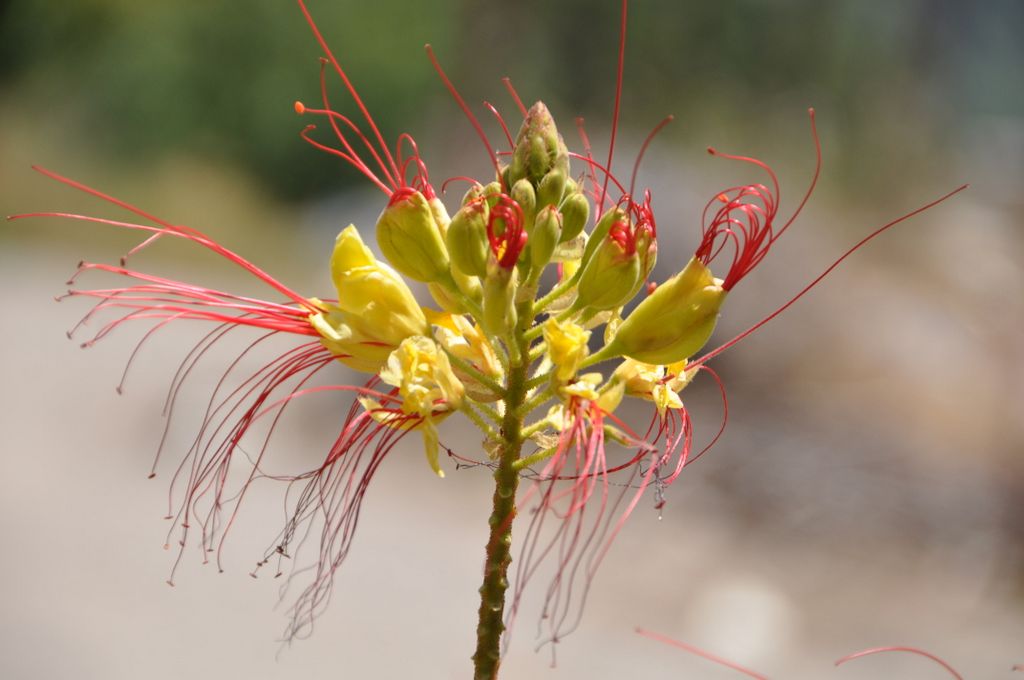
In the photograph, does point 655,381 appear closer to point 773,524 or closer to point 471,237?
point 471,237

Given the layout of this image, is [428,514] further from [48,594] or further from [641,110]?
[641,110]

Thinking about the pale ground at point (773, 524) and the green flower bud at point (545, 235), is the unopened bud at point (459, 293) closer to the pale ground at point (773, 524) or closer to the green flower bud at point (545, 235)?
the green flower bud at point (545, 235)

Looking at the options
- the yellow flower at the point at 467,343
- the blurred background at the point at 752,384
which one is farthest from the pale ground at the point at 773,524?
the yellow flower at the point at 467,343

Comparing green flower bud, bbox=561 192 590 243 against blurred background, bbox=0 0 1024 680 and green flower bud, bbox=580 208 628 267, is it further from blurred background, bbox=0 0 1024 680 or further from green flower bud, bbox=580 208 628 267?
blurred background, bbox=0 0 1024 680

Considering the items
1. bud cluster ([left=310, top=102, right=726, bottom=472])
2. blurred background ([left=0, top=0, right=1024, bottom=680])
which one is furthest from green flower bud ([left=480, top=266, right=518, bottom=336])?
blurred background ([left=0, top=0, right=1024, bottom=680])

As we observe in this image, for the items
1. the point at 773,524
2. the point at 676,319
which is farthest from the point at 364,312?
the point at 773,524
